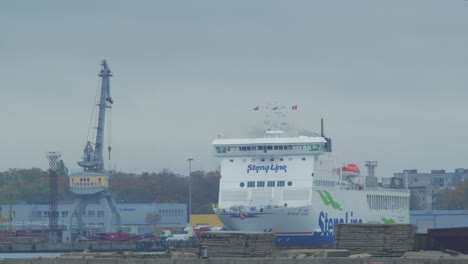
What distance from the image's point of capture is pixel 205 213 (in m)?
182

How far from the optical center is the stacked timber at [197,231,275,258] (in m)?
38.4

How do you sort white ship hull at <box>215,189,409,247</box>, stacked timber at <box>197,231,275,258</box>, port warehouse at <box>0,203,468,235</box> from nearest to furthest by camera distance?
stacked timber at <box>197,231,275,258</box>, white ship hull at <box>215,189,409,247</box>, port warehouse at <box>0,203,468,235</box>

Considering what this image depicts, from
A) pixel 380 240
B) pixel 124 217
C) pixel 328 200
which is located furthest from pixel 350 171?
pixel 124 217

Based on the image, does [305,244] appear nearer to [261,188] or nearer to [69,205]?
[261,188]

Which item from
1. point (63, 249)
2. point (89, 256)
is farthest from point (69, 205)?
point (89, 256)

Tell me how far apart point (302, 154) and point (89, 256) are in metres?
58.0

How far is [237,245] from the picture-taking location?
38.4 metres

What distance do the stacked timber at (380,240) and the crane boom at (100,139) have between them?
12918 cm

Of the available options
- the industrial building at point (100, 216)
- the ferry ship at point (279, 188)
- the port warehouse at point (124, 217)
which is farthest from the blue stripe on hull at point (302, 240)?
the industrial building at point (100, 216)

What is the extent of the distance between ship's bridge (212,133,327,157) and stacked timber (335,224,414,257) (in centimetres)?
5790

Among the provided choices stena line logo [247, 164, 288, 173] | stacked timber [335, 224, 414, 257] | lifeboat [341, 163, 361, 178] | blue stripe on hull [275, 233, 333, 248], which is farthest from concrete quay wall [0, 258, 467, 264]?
lifeboat [341, 163, 361, 178]

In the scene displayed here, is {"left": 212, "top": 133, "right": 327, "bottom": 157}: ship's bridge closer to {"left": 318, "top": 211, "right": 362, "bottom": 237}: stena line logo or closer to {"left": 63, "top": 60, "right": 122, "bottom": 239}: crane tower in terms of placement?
{"left": 318, "top": 211, "right": 362, "bottom": 237}: stena line logo

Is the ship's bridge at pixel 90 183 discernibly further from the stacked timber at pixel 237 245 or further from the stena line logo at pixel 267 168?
the stacked timber at pixel 237 245

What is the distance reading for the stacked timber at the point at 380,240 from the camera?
1519 inches
